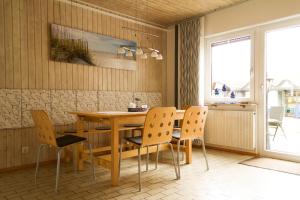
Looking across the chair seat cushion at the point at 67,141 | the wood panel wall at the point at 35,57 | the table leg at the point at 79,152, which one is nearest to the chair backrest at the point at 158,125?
the chair seat cushion at the point at 67,141

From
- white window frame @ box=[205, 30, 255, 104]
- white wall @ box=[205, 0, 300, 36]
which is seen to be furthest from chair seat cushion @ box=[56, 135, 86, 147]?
white wall @ box=[205, 0, 300, 36]

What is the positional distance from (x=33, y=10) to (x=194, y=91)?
3.01m

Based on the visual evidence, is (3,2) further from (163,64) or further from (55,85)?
(163,64)

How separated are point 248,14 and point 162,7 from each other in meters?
1.44

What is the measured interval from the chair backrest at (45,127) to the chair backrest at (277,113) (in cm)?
332

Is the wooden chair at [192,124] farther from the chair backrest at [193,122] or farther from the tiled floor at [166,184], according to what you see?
the tiled floor at [166,184]

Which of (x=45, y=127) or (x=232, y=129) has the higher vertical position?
(x=45, y=127)

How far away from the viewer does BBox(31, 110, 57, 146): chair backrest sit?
8.00ft

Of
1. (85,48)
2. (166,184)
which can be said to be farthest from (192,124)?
(85,48)

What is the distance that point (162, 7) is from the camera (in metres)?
4.23

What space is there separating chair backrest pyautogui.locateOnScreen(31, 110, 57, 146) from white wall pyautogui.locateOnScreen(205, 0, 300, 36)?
3.35 m

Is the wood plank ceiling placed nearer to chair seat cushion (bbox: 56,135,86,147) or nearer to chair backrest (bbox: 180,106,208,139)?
chair backrest (bbox: 180,106,208,139)

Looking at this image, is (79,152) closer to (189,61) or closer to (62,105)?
(62,105)

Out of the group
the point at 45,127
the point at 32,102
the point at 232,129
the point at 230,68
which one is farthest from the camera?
the point at 230,68
